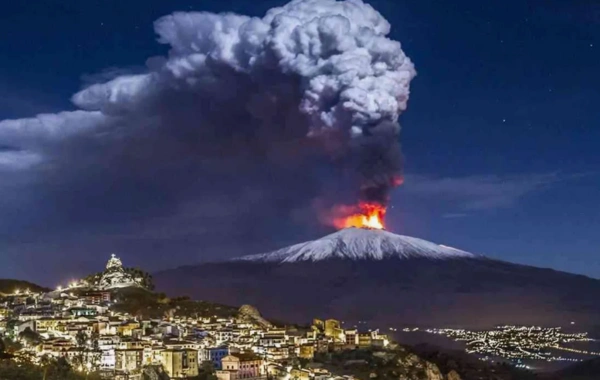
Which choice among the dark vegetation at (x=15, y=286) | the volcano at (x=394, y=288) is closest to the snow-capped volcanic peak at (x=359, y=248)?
the volcano at (x=394, y=288)

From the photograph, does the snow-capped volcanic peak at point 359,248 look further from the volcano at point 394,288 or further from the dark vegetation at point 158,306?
the dark vegetation at point 158,306

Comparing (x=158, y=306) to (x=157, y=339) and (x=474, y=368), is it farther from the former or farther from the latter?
(x=474, y=368)

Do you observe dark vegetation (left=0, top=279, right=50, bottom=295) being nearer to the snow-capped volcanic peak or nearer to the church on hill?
the church on hill

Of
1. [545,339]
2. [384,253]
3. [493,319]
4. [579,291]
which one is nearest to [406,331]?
[545,339]

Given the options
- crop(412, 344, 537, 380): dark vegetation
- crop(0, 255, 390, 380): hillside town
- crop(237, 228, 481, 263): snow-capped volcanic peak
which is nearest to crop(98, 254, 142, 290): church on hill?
crop(0, 255, 390, 380): hillside town

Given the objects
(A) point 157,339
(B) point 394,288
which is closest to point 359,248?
(B) point 394,288

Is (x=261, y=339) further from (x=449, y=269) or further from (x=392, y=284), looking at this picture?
(x=449, y=269)

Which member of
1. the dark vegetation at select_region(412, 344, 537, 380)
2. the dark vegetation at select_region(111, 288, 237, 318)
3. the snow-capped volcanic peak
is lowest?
the dark vegetation at select_region(412, 344, 537, 380)
